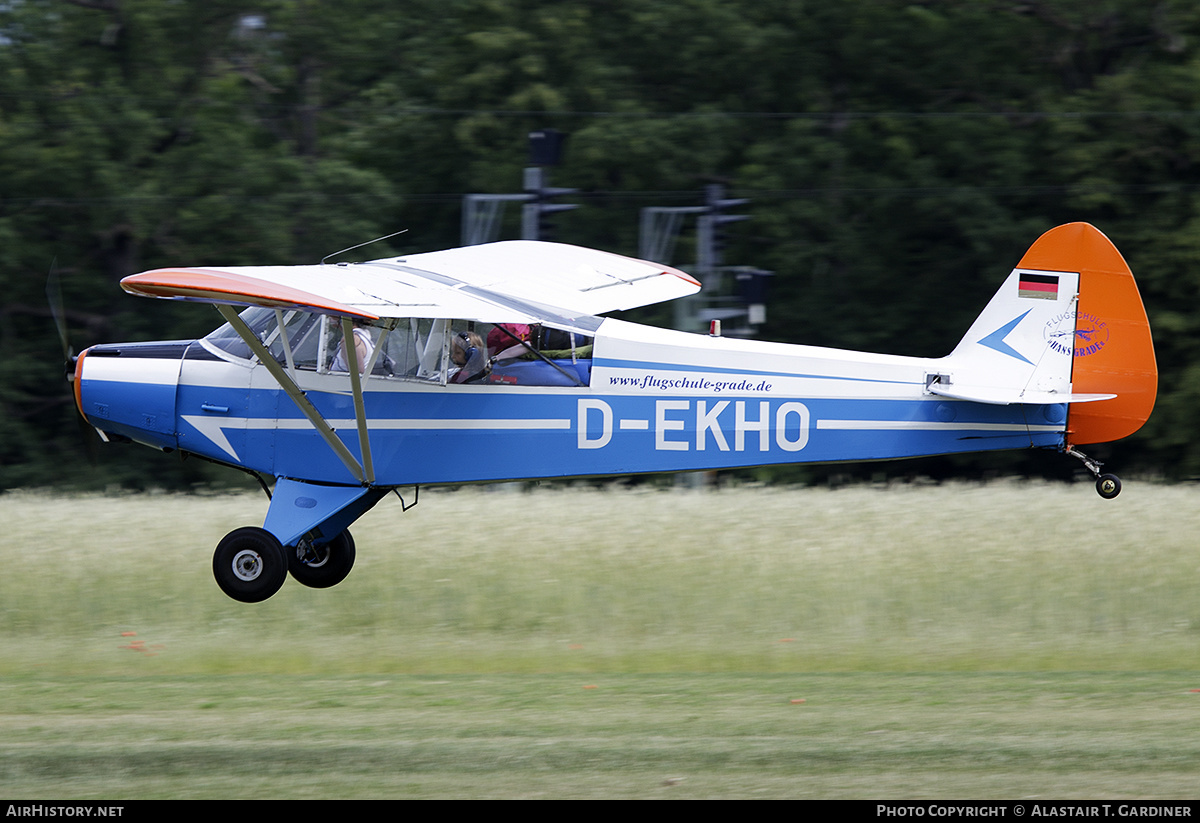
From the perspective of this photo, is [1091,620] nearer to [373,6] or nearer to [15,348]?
[15,348]

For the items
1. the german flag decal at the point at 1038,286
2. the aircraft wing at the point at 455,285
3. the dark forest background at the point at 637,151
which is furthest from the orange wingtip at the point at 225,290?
the dark forest background at the point at 637,151

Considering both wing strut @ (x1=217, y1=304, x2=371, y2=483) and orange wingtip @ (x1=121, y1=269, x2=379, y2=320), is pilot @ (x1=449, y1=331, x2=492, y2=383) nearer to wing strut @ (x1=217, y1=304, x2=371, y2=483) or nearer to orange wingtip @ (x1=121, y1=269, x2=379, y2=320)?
wing strut @ (x1=217, y1=304, x2=371, y2=483)

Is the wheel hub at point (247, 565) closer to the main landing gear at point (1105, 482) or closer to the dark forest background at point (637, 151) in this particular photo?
the main landing gear at point (1105, 482)

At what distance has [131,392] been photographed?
9844 mm

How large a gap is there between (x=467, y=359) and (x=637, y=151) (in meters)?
17.2

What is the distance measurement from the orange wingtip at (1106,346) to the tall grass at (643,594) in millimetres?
2654

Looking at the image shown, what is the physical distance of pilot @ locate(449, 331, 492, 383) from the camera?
379 inches

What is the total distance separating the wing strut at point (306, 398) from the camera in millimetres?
9086

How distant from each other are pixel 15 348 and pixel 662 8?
1491 cm

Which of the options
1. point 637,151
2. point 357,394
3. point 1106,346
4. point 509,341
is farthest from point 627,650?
point 637,151

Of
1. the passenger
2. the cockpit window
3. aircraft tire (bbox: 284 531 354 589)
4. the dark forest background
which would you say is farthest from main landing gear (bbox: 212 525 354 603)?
the dark forest background

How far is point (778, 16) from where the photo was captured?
28.4 m

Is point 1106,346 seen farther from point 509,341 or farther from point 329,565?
point 329,565

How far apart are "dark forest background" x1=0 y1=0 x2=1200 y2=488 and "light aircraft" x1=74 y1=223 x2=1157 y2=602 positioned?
607 inches
